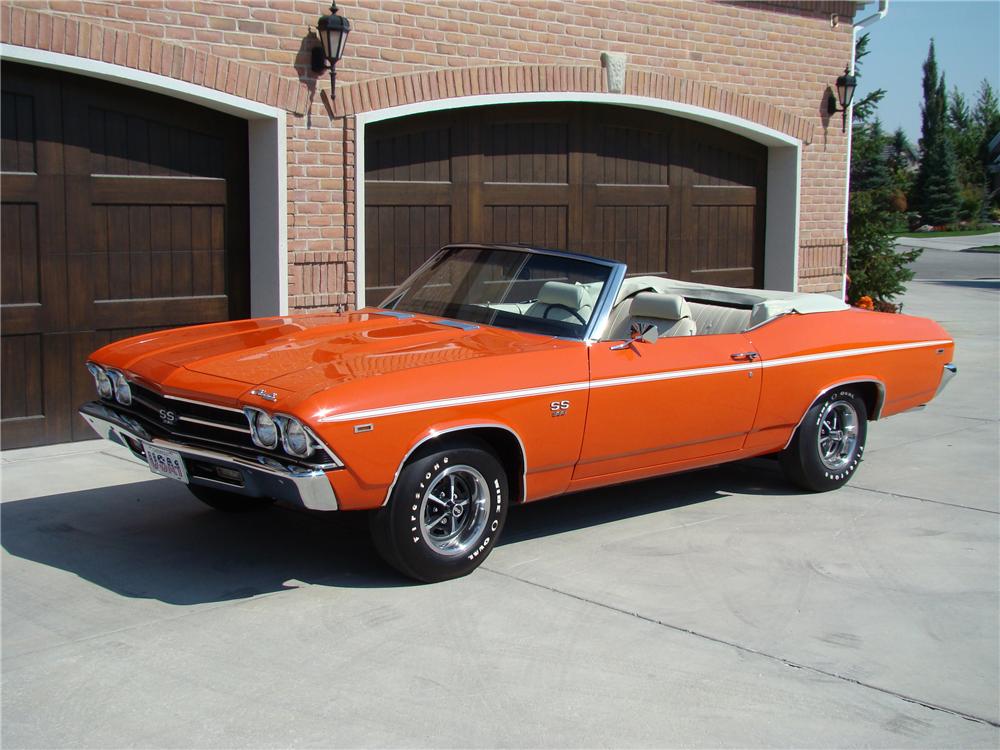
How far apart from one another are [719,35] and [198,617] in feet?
30.1

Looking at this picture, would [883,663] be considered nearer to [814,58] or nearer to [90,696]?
[90,696]

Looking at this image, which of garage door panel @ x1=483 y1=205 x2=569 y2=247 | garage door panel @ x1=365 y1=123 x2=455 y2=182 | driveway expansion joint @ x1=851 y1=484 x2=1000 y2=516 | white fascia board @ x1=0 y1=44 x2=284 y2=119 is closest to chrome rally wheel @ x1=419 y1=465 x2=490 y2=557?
driveway expansion joint @ x1=851 y1=484 x2=1000 y2=516

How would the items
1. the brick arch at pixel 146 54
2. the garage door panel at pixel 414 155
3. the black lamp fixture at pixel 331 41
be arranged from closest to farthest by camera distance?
the brick arch at pixel 146 54 → the black lamp fixture at pixel 331 41 → the garage door panel at pixel 414 155

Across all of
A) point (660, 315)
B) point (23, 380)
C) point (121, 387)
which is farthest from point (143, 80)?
point (660, 315)

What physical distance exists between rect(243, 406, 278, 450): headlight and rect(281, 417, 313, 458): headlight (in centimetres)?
7

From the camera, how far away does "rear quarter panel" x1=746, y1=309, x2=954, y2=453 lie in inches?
269

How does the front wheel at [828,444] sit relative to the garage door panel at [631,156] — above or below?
below

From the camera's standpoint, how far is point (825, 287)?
1394cm

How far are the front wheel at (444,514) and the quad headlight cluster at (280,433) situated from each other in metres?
0.50

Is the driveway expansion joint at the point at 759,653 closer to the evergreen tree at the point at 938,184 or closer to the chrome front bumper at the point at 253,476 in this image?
the chrome front bumper at the point at 253,476

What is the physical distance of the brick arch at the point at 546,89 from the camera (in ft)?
30.6

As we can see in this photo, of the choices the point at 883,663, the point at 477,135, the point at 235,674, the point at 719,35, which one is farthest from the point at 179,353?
the point at 719,35

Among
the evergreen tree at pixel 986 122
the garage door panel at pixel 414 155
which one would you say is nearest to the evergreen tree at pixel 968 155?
the evergreen tree at pixel 986 122

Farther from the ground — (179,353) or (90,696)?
(179,353)
